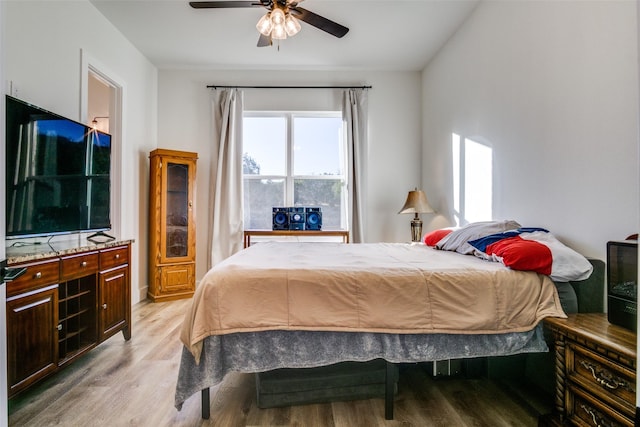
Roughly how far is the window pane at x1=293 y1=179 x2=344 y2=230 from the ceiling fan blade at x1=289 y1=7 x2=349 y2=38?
6.36ft

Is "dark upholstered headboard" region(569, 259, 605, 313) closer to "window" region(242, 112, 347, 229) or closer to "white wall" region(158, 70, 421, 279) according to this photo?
"white wall" region(158, 70, 421, 279)

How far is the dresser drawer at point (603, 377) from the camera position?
40.4 inches

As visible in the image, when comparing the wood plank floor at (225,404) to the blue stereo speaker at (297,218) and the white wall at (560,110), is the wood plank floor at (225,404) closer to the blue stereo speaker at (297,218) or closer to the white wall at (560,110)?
the white wall at (560,110)

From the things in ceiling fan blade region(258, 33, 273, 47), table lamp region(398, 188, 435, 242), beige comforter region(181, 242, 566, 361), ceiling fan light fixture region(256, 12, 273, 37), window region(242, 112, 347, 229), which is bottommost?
beige comforter region(181, 242, 566, 361)

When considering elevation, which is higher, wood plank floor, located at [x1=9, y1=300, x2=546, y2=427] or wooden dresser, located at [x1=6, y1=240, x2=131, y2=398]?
wooden dresser, located at [x1=6, y1=240, x2=131, y2=398]

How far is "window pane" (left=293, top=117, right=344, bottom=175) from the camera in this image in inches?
160

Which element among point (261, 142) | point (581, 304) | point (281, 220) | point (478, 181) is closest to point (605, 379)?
point (581, 304)

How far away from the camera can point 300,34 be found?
3.15m

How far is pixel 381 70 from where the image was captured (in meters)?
3.98

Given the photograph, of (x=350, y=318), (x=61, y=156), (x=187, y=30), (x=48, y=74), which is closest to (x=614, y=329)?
(x=350, y=318)

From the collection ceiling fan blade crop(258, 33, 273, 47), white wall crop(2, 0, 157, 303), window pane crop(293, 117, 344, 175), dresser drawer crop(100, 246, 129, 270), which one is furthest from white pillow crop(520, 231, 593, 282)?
window pane crop(293, 117, 344, 175)

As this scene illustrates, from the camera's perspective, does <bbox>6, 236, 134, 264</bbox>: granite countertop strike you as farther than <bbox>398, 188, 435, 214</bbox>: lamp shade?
No

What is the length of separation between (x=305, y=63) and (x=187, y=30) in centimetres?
135

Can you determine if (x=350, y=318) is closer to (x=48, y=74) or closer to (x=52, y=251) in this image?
(x=52, y=251)
